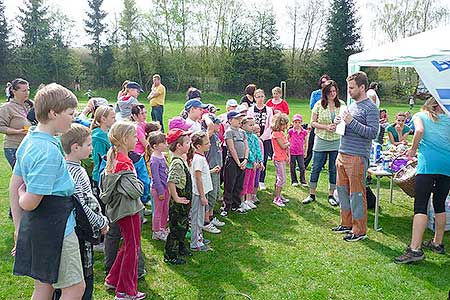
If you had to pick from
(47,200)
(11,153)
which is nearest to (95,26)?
(11,153)

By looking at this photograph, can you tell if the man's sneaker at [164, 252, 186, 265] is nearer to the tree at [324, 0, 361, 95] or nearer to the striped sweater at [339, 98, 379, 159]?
the striped sweater at [339, 98, 379, 159]

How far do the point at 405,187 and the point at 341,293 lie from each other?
7.74 feet

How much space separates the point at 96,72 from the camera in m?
39.6

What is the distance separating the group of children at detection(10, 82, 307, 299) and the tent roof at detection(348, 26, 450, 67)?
167 cm

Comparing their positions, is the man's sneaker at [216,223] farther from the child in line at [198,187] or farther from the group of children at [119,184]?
the child in line at [198,187]

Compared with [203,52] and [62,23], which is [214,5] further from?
[62,23]

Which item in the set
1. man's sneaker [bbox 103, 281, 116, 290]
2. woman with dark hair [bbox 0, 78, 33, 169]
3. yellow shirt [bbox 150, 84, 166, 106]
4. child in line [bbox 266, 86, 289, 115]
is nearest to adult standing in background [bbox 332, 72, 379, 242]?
man's sneaker [bbox 103, 281, 116, 290]

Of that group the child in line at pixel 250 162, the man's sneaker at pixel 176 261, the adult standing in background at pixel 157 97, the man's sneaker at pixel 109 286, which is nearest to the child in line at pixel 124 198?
the man's sneaker at pixel 109 286

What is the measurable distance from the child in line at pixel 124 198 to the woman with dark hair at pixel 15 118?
7.58ft

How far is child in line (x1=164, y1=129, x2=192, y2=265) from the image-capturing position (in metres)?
4.14

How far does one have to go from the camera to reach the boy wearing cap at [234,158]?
570cm

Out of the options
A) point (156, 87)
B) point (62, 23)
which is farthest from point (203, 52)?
point (156, 87)

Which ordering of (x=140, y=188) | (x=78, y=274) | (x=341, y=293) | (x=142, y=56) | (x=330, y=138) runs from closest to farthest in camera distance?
(x=78, y=274), (x=140, y=188), (x=341, y=293), (x=330, y=138), (x=142, y=56)

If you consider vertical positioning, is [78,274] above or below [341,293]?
above
